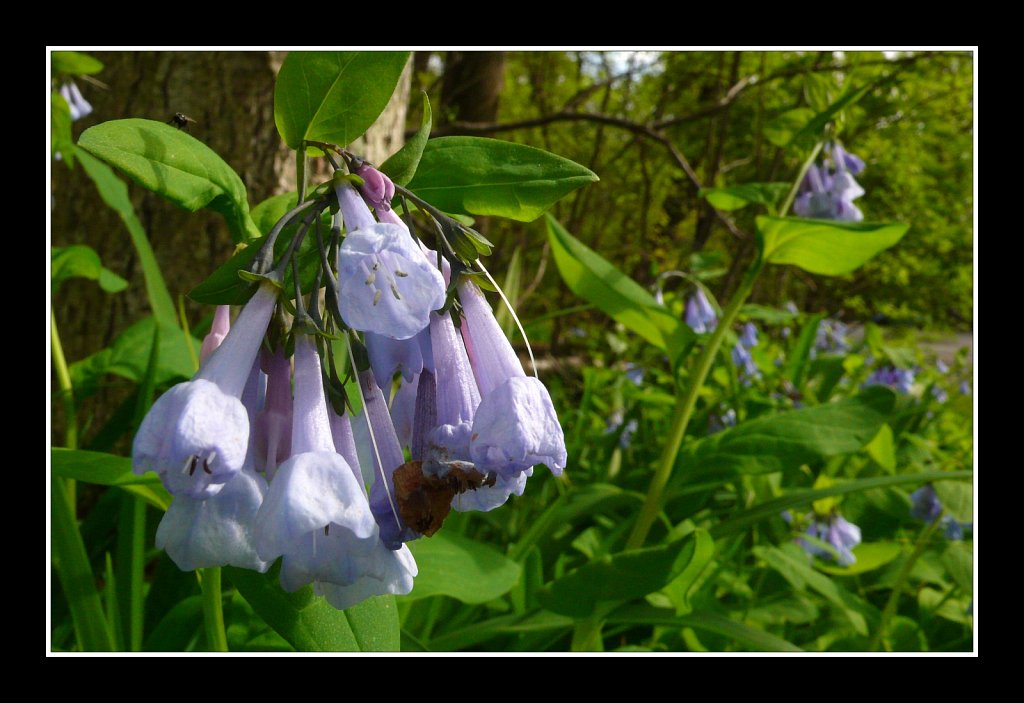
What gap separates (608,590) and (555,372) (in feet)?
11.2

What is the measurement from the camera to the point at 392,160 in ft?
2.16

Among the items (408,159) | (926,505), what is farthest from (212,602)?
(926,505)

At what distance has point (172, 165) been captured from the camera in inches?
26.7

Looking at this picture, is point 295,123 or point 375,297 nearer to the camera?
point 375,297

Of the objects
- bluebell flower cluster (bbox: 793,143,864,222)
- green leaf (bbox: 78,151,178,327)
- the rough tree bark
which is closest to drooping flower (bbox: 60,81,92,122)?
the rough tree bark

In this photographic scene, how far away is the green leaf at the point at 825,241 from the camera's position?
4.25ft

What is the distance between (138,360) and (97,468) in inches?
37.8

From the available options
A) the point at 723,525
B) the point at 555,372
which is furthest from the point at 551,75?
the point at 723,525

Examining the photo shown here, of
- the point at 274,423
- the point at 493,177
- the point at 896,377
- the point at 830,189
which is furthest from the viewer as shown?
the point at 896,377

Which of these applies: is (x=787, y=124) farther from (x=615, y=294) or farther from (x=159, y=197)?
(x=159, y=197)

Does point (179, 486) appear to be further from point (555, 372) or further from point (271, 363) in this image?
point (555, 372)

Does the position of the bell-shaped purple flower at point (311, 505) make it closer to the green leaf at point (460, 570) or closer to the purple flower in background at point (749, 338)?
the green leaf at point (460, 570)

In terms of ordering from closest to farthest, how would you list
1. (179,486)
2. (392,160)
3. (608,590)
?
(179,486) < (392,160) < (608,590)

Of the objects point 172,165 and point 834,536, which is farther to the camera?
point 834,536
